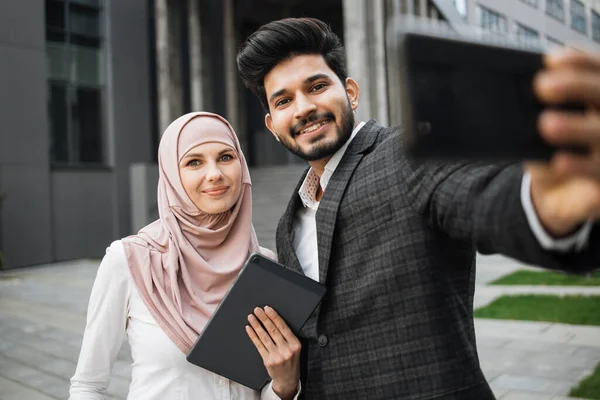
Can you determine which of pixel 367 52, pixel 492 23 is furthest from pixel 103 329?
pixel 367 52

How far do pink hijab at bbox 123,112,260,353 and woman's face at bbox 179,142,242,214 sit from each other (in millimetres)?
35

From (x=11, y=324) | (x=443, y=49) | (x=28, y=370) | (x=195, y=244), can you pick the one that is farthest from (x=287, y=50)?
(x=11, y=324)

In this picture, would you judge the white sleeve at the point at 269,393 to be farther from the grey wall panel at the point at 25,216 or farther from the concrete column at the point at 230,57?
the concrete column at the point at 230,57

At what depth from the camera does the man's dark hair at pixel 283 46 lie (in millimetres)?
1805

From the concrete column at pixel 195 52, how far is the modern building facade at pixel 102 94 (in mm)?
31

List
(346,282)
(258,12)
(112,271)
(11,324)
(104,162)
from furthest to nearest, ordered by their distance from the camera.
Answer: (258,12) → (104,162) → (11,324) → (112,271) → (346,282)

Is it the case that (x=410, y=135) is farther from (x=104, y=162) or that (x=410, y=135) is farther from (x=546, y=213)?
(x=104, y=162)

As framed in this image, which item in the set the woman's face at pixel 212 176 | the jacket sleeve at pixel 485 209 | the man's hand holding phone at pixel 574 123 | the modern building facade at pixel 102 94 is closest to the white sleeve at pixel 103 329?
the woman's face at pixel 212 176

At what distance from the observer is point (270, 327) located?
5.79 feet

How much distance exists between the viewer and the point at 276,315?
1.73 m

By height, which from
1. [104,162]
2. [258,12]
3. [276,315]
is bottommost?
[276,315]

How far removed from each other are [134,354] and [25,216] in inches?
562

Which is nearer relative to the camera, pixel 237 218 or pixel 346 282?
pixel 346 282

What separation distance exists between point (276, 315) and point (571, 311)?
5.68 m
